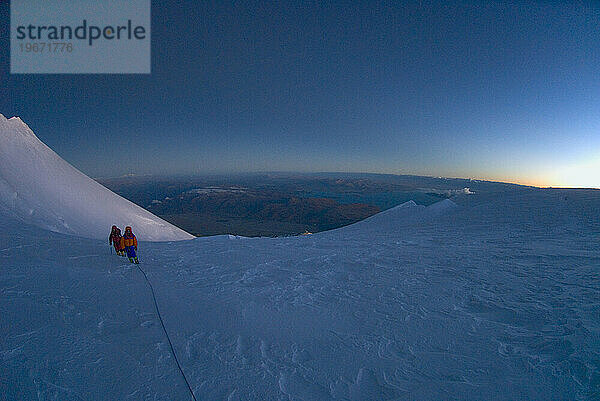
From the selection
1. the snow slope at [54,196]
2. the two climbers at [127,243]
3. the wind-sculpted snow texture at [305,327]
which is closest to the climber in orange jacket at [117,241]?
the two climbers at [127,243]

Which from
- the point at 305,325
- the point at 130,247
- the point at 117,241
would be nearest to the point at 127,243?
the point at 130,247

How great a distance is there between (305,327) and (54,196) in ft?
58.4

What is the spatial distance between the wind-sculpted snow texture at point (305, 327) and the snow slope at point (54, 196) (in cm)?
624

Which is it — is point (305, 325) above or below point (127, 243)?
below

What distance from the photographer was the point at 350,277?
16.9ft

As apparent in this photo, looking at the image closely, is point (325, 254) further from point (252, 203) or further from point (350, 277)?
point (252, 203)

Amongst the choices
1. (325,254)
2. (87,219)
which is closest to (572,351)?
(325,254)

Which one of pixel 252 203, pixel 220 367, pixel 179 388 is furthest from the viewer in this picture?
pixel 252 203

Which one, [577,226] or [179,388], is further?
[577,226]

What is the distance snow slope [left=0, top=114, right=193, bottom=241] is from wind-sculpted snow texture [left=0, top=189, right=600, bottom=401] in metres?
6.24

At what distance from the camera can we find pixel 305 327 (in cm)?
340

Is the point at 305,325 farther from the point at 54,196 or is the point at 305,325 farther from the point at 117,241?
the point at 54,196

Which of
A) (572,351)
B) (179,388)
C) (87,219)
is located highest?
(572,351)

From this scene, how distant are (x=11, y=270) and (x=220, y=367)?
463 cm
